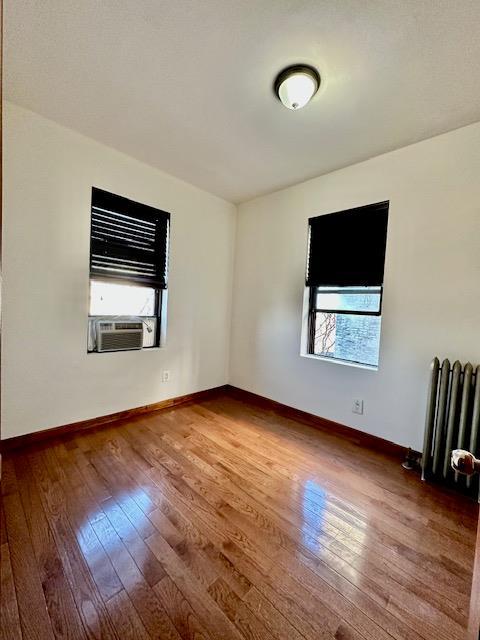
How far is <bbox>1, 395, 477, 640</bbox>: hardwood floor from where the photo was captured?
1159 millimetres

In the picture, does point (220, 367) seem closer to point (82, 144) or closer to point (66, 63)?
point (82, 144)

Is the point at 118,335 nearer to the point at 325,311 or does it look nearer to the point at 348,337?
the point at 325,311

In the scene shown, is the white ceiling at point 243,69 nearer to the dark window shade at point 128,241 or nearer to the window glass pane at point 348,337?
the dark window shade at point 128,241

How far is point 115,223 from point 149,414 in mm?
1915

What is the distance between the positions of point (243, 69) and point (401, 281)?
187 cm

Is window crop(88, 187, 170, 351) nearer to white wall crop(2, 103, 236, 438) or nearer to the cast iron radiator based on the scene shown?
white wall crop(2, 103, 236, 438)

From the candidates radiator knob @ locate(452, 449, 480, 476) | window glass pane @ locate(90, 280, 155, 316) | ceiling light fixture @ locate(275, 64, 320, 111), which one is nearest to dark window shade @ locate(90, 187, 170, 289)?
window glass pane @ locate(90, 280, 155, 316)

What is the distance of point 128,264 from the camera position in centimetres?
281

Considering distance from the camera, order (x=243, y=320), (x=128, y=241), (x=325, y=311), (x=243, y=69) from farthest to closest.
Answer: (x=243, y=320) → (x=325, y=311) → (x=128, y=241) → (x=243, y=69)

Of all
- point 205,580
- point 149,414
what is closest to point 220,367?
point 149,414

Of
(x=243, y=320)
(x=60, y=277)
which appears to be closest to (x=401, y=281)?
(x=243, y=320)

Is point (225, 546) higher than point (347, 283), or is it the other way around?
point (347, 283)

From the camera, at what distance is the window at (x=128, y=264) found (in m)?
2.62

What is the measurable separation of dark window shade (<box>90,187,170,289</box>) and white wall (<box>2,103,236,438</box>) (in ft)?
0.29
